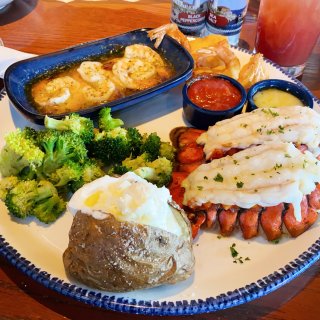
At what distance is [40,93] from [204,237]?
1.48 meters

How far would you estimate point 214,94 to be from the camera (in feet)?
9.04

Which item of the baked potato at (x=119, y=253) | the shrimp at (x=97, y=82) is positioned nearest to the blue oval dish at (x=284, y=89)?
the shrimp at (x=97, y=82)

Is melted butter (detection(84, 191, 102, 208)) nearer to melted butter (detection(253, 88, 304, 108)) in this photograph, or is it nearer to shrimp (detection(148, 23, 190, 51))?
melted butter (detection(253, 88, 304, 108))

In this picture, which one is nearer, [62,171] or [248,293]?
[248,293]

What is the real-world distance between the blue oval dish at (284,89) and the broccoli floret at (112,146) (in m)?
0.89

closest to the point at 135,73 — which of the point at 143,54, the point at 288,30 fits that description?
the point at 143,54

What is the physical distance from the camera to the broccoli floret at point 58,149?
85.7 inches

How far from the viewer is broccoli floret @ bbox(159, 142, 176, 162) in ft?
7.96

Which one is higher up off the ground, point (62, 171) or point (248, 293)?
point (62, 171)

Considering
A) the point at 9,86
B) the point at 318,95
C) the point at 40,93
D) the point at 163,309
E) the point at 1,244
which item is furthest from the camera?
the point at 318,95

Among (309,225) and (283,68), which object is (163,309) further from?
(283,68)

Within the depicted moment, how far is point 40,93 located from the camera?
2732mm

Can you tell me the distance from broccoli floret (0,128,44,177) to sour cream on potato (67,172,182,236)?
0.49 metres

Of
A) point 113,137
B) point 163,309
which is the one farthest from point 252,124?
point 163,309
